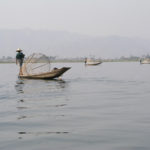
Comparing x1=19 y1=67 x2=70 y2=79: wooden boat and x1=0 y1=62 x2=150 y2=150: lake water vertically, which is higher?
x1=19 y1=67 x2=70 y2=79: wooden boat

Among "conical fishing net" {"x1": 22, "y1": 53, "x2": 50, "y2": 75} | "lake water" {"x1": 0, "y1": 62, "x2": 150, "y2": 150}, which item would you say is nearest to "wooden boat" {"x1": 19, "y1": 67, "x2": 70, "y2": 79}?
"conical fishing net" {"x1": 22, "y1": 53, "x2": 50, "y2": 75}

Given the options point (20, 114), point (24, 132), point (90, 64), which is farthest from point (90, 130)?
point (90, 64)

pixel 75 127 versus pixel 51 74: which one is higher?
pixel 51 74

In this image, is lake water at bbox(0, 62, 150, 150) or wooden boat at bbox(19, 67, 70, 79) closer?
lake water at bbox(0, 62, 150, 150)

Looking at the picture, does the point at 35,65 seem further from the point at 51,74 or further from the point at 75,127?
the point at 75,127

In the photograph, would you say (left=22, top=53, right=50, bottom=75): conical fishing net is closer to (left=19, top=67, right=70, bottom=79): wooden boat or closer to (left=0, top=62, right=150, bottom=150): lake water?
(left=19, top=67, right=70, bottom=79): wooden boat

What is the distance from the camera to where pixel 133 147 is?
6500mm

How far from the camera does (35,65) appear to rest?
2811 cm

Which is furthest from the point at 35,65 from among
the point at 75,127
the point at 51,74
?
the point at 75,127

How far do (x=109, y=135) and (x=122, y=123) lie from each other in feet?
4.33

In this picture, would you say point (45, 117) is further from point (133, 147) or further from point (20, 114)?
point (133, 147)

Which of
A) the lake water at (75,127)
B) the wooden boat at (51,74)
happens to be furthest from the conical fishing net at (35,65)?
the lake water at (75,127)

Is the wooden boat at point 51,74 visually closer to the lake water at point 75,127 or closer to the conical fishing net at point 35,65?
the conical fishing net at point 35,65

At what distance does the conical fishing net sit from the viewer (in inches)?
1068
